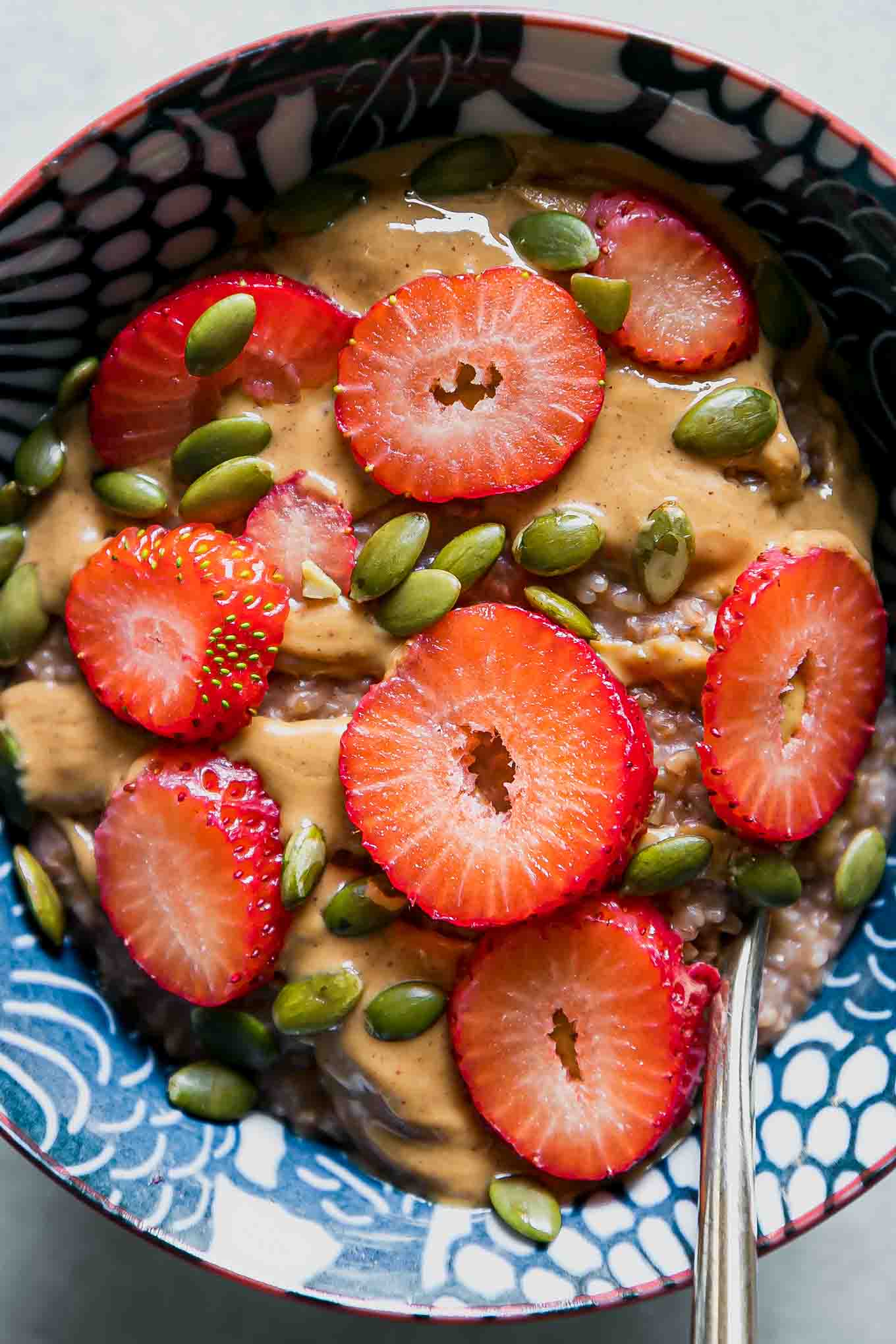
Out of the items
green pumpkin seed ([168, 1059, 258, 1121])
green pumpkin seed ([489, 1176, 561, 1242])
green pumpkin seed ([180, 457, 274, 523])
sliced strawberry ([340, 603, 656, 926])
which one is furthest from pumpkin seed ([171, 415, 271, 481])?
green pumpkin seed ([489, 1176, 561, 1242])

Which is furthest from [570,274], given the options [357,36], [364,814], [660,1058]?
[660,1058]

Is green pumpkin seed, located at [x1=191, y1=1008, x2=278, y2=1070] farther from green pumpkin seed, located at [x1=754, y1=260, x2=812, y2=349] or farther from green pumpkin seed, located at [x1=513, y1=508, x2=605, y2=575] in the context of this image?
green pumpkin seed, located at [x1=754, y1=260, x2=812, y2=349]

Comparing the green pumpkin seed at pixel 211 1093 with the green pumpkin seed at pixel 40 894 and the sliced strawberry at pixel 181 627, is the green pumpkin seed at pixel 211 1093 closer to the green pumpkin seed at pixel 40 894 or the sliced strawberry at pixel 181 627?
the green pumpkin seed at pixel 40 894

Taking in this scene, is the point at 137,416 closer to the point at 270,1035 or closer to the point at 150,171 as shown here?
the point at 150,171

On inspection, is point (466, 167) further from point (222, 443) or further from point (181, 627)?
point (181, 627)

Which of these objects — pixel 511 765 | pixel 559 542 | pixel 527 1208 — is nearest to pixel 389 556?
pixel 559 542

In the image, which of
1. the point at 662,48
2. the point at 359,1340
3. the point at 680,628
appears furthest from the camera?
the point at 359,1340

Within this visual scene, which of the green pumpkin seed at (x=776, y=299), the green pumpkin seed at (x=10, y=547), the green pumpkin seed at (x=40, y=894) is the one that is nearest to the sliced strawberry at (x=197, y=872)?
the green pumpkin seed at (x=40, y=894)

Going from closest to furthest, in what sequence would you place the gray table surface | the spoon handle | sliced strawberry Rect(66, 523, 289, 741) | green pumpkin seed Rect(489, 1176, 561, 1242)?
the spoon handle < sliced strawberry Rect(66, 523, 289, 741) < green pumpkin seed Rect(489, 1176, 561, 1242) < the gray table surface
